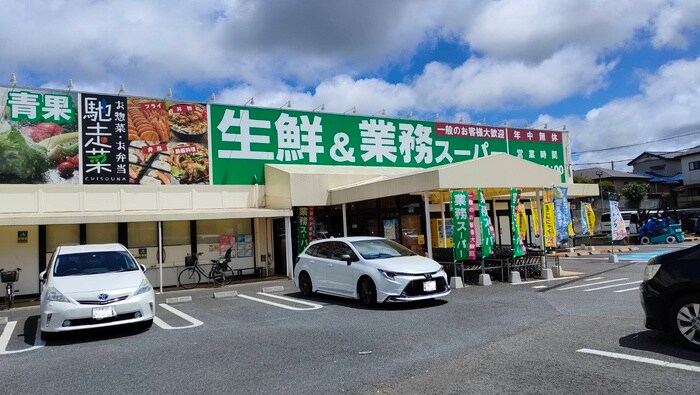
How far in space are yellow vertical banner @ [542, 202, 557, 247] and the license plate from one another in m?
12.0

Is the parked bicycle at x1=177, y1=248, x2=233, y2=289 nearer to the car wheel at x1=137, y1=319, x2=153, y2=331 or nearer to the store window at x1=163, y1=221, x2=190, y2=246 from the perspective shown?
the store window at x1=163, y1=221, x2=190, y2=246

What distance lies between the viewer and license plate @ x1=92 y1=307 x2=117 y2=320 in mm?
7363

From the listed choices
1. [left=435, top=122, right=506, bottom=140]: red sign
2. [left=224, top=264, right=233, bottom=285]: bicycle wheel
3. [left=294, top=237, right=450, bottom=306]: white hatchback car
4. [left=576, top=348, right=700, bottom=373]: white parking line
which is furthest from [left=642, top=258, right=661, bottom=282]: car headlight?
[left=435, top=122, right=506, bottom=140]: red sign

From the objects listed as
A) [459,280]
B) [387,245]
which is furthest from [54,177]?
[459,280]

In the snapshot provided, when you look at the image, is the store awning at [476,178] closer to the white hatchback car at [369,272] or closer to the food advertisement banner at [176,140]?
the white hatchback car at [369,272]

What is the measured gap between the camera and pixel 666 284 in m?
5.74

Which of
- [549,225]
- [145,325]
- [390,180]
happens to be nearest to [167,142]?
[390,180]

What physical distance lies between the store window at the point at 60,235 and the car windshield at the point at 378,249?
8.90m

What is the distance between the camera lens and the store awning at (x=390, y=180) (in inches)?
476

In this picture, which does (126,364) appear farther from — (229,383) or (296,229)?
(296,229)

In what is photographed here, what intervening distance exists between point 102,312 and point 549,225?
1253cm

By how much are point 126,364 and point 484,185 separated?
9099mm

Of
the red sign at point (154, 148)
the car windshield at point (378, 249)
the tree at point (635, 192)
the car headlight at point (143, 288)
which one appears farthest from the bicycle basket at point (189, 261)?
the tree at point (635, 192)

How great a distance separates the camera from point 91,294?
7.50m
